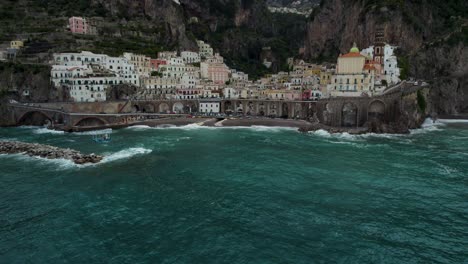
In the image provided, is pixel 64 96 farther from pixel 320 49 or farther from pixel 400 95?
pixel 320 49

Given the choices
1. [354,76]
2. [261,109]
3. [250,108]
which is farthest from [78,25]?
[354,76]

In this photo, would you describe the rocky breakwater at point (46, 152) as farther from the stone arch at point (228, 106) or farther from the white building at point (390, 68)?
the white building at point (390, 68)

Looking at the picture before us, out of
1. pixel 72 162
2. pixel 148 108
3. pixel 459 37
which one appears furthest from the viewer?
pixel 459 37

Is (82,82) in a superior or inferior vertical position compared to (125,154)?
superior

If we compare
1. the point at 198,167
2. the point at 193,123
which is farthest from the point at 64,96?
the point at 198,167

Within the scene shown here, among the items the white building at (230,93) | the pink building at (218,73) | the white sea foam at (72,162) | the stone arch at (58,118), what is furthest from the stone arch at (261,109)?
the stone arch at (58,118)

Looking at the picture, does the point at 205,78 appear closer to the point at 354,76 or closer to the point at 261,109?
the point at 261,109
